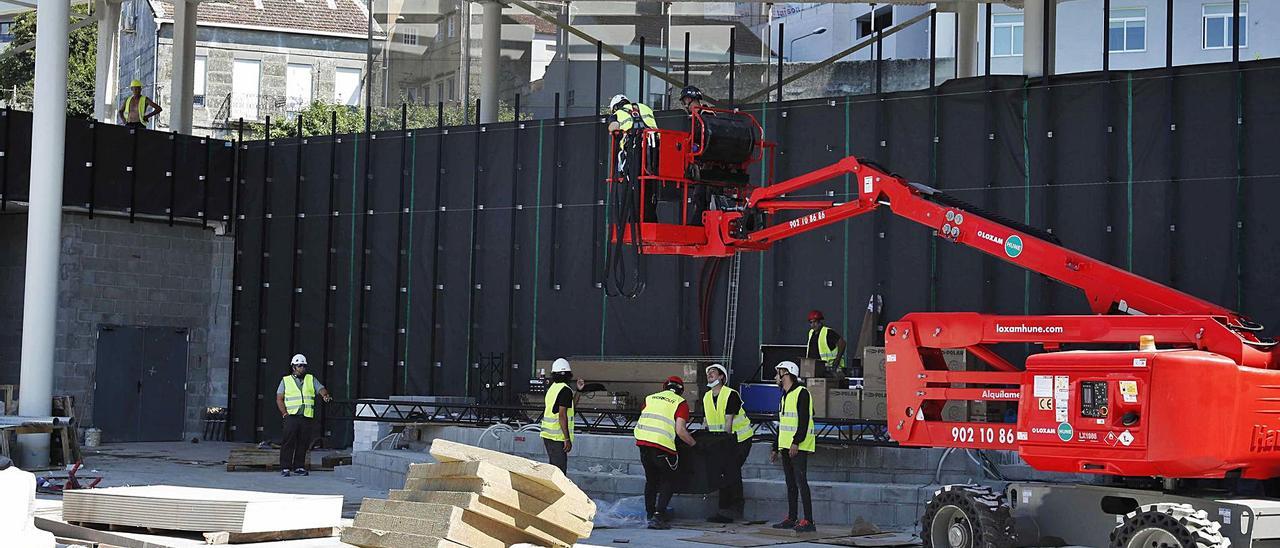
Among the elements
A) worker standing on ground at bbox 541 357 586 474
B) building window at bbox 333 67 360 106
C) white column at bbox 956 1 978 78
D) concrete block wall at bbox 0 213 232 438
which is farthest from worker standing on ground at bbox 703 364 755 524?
building window at bbox 333 67 360 106

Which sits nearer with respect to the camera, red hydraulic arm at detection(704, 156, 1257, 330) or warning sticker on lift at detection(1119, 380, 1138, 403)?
warning sticker on lift at detection(1119, 380, 1138, 403)

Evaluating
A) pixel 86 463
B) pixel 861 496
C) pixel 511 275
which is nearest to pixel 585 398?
pixel 511 275

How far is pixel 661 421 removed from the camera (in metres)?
16.0

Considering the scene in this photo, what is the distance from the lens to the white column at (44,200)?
2175 centimetres

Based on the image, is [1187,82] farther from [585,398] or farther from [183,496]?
[183,496]

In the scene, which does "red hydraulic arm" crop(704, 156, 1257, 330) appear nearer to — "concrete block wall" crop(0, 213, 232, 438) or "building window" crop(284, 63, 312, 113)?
"concrete block wall" crop(0, 213, 232, 438)

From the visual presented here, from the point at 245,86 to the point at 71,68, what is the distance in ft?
22.2

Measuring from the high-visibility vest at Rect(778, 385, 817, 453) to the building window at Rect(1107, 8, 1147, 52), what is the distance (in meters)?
40.2

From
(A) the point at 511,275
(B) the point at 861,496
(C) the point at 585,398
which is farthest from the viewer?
(A) the point at 511,275

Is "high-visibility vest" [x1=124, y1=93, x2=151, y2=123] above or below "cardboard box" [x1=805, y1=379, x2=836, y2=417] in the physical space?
above

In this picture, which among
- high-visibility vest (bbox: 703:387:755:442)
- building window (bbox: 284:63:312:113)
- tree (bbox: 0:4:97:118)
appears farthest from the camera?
building window (bbox: 284:63:312:113)

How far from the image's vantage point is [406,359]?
85.8 feet

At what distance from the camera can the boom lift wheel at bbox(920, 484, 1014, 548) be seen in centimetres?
1192

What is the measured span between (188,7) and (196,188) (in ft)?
13.0
